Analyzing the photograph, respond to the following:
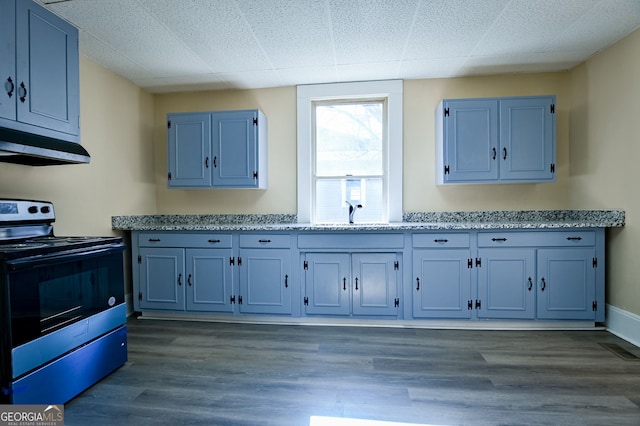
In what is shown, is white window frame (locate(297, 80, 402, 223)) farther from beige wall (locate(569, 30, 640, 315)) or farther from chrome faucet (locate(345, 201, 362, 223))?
beige wall (locate(569, 30, 640, 315))

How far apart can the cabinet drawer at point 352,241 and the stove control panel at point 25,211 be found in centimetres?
196

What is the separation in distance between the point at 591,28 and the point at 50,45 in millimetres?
3999

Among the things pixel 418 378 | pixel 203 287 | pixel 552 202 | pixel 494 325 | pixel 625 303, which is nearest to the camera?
pixel 418 378

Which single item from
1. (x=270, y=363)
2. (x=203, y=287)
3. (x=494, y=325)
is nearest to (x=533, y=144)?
(x=494, y=325)

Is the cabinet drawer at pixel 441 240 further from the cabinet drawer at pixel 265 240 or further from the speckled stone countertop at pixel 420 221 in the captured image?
the cabinet drawer at pixel 265 240

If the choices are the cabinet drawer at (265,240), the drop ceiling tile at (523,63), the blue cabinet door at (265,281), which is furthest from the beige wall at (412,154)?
the blue cabinet door at (265,281)

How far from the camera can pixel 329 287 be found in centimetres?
296

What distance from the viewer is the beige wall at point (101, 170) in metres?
2.40

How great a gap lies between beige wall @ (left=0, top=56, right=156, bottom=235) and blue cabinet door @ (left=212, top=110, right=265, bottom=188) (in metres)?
0.96

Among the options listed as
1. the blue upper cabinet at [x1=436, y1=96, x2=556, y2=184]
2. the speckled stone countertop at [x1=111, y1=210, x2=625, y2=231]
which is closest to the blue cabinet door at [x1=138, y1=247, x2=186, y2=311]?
the speckled stone countertop at [x1=111, y1=210, x2=625, y2=231]

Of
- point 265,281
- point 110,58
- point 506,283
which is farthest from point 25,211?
point 506,283

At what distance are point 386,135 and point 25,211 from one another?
3205 mm

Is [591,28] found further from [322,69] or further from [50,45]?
[50,45]

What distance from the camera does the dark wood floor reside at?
1650 mm
